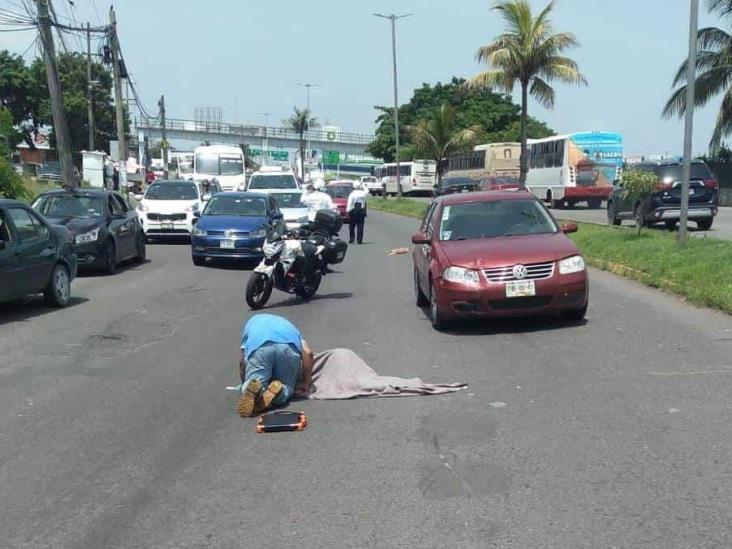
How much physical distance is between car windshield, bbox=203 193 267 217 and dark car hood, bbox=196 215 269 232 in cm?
40

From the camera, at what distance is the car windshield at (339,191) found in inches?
1447

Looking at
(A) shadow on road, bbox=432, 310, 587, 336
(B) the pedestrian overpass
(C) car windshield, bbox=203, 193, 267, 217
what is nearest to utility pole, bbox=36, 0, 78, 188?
(C) car windshield, bbox=203, 193, 267, 217

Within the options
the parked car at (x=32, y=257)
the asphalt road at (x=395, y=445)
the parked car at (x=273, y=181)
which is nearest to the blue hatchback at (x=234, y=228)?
the parked car at (x=32, y=257)

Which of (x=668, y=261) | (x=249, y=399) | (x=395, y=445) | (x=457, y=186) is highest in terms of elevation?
(x=457, y=186)

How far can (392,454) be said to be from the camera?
5684 mm

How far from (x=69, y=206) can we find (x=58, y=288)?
5.76m

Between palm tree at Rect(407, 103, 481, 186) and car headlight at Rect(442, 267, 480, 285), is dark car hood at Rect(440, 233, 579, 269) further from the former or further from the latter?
palm tree at Rect(407, 103, 481, 186)

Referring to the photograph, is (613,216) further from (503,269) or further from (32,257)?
(32,257)

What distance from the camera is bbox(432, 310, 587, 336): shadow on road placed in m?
9.98

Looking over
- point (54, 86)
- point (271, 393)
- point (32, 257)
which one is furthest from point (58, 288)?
point (54, 86)

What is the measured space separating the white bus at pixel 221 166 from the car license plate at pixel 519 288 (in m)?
31.3

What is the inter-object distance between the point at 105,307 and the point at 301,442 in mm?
7468

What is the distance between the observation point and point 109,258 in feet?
55.7

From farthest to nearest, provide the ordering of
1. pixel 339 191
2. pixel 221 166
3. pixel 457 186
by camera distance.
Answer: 1. pixel 457 186
2. pixel 221 166
3. pixel 339 191
